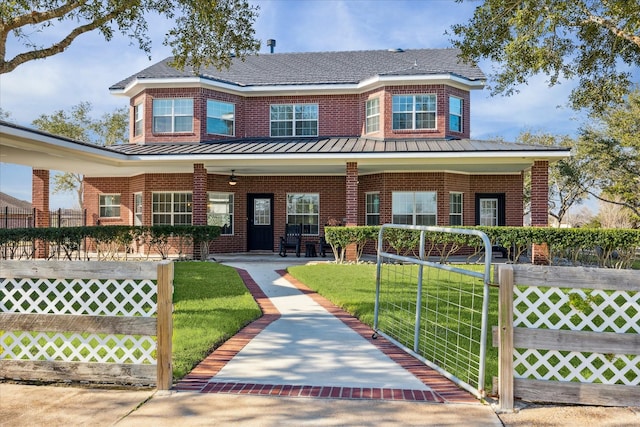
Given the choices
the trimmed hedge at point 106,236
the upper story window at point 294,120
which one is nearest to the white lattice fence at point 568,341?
the trimmed hedge at point 106,236

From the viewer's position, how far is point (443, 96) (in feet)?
62.2

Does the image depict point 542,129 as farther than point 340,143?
Yes

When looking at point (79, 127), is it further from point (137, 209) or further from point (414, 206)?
point (414, 206)

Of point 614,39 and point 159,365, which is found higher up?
point 614,39

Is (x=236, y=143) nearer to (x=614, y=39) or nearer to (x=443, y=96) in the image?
(x=443, y=96)

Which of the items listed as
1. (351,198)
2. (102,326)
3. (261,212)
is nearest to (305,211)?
(261,212)

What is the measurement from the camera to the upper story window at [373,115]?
1949 centimetres

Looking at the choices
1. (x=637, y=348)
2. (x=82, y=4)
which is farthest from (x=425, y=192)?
(x=637, y=348)

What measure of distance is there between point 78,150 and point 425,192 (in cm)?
1229

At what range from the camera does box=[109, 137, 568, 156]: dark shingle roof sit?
1595 cm

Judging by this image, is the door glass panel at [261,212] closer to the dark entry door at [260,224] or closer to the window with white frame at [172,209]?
the dark entry door at [260,224]

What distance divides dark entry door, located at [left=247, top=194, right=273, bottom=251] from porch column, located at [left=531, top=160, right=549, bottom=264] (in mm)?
10252

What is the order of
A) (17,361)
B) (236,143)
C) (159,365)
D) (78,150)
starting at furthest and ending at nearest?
(236,143) → (78,150) → (17,361) → (159,365)

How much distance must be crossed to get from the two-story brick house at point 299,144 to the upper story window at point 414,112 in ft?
0.13
